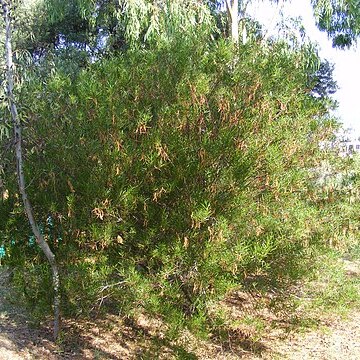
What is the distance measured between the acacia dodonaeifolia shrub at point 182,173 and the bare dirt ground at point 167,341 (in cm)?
68

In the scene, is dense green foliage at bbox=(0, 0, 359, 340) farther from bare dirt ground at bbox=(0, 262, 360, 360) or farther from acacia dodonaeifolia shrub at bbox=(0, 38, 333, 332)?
bare dirt ground at bbox=(0, 262, 360, 360)

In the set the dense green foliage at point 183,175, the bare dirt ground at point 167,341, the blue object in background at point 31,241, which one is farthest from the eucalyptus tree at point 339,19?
the blue object in background at point 31,241

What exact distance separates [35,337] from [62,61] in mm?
6790

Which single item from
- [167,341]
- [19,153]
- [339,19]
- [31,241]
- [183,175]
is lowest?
[167,341]

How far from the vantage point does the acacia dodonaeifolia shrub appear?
377 centimetres

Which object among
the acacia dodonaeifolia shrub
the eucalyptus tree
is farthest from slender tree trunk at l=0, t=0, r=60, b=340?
the eucalyptus tree

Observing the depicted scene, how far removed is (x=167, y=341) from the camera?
4.45 metres

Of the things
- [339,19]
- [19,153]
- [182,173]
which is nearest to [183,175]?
[182,173]

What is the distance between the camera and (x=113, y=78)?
4141mm

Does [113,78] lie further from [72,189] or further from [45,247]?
[45,247]

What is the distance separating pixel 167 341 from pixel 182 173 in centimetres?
158

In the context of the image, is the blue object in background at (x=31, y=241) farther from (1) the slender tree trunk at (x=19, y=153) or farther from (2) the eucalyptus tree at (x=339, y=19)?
(2) the eucalyptus tree at (x=339, y=19)

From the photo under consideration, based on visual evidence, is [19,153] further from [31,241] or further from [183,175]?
[183,175]

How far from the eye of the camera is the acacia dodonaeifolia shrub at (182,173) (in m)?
3.77
